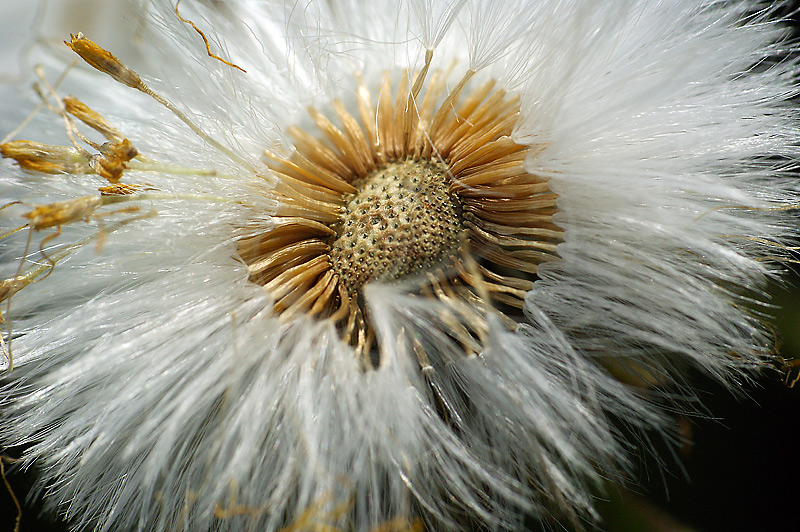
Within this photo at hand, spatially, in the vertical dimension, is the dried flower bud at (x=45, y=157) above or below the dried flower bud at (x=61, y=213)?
above

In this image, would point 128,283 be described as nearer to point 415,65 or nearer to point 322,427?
point 322,427

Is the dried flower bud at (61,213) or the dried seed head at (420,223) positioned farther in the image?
the dried seed head at (420,223)

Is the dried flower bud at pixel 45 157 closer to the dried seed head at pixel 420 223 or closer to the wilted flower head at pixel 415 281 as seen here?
the wilted flower head at pixel 415 281

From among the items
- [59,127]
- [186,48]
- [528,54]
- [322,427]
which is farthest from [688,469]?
[59,127]

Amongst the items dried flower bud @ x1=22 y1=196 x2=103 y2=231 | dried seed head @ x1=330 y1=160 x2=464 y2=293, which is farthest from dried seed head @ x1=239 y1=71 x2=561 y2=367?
dried flower bud @ x1=22 y1=196 x2=103 y2=231

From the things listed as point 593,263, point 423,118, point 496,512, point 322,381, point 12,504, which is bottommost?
point 12,504

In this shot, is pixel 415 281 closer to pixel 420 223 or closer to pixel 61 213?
pixel 420 223

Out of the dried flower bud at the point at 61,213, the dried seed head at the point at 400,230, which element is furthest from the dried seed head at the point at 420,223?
the dried flower bud at the point at 61,213

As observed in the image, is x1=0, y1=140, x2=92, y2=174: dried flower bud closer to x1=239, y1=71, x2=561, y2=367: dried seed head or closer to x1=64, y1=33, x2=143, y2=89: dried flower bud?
x1=64, y1=33, x2=143, y2=89: dried flower bud

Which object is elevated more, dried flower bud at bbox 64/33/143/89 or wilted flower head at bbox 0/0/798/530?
dried flower bud at bbox 64/33/143/89
